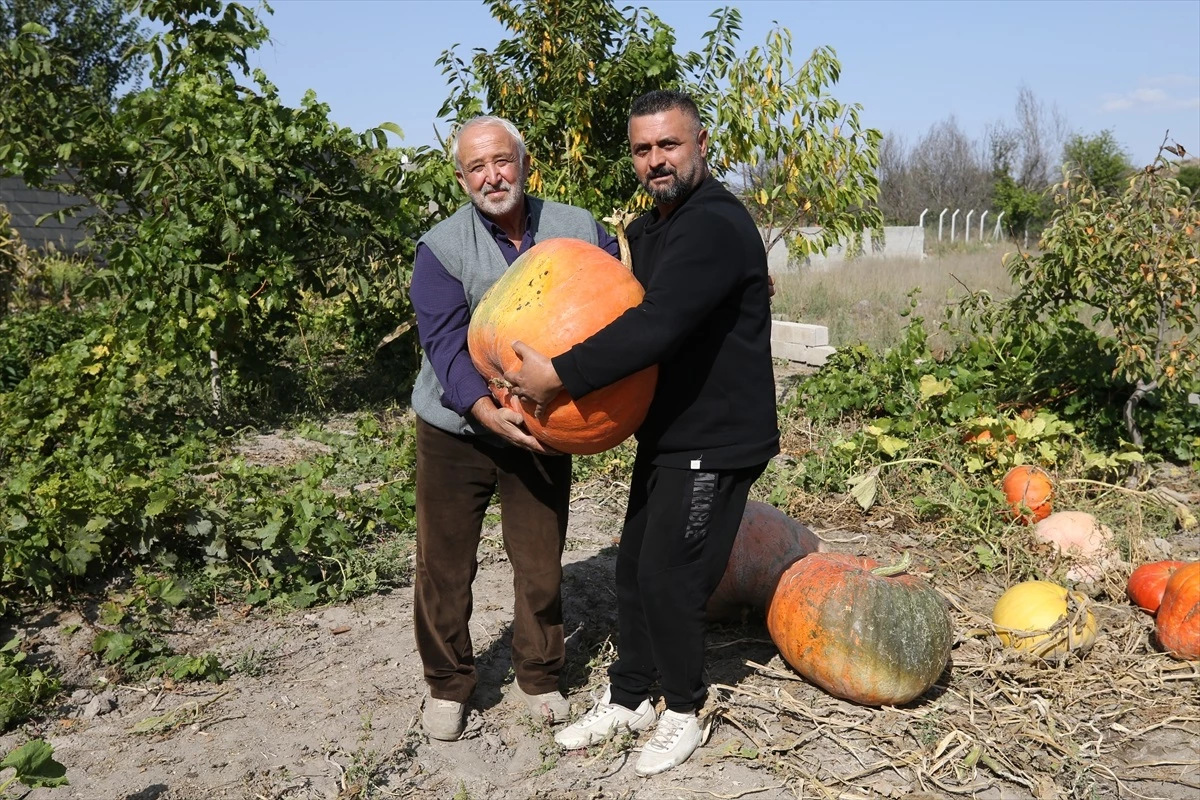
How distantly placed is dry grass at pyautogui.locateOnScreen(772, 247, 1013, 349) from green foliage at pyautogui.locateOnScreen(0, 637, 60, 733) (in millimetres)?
7577

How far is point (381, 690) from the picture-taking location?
356 cm

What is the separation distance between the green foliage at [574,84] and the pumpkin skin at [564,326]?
5.32 meters

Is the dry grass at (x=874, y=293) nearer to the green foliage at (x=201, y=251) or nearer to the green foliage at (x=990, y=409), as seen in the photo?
the green foliage at (x=990, y=409)

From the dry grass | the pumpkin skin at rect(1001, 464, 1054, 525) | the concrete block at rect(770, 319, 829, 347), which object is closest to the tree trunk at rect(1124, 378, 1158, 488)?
the pumpkin skin at rect(1001, 464, 1054, 525)

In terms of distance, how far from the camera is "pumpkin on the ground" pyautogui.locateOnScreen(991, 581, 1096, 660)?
3.67 metres

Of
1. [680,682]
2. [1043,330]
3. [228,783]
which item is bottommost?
[228,783]

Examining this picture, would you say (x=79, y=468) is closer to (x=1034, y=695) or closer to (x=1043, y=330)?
(x=1034, y=695)

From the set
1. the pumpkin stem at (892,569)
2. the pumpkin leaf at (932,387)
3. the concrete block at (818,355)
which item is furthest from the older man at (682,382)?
the concrete block at (818,355)

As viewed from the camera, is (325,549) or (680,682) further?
(325,549)

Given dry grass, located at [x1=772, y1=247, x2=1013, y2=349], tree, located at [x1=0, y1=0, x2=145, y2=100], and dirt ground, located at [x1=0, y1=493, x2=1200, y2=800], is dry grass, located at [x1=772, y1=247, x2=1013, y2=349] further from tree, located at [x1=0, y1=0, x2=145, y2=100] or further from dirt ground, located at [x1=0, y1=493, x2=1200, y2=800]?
tree, located at [x1=0, y1=0, x2=145, y2=100]

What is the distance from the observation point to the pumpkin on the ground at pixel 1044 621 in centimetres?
367

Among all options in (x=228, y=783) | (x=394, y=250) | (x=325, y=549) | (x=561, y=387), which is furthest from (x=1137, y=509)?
(x=394, y=250)

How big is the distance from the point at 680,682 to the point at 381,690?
1196 millimetres

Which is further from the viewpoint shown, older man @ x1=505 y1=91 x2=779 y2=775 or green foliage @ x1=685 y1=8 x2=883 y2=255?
green foliage @ x1=685 y1=8 x2=883 y2=255
